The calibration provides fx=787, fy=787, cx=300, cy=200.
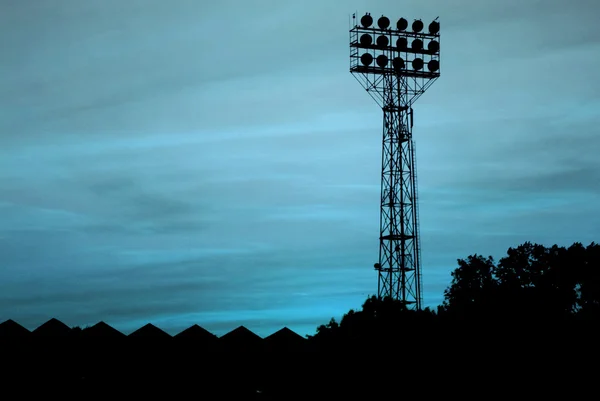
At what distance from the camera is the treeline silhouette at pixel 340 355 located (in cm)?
5128

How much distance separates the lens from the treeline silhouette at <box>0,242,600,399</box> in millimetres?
51281

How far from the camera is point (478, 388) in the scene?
5038cm

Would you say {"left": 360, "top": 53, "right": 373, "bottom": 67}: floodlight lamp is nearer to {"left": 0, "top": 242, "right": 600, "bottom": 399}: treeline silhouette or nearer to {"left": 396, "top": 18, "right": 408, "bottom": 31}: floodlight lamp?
{"left": 396, "top": 18, "right": 408, "bottom": 31}: floodlight lamp

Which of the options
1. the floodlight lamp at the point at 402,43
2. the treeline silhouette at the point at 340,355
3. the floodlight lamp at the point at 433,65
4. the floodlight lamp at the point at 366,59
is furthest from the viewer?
the floodlight lamp at the point at 433,65

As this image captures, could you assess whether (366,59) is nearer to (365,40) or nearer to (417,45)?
(365,40)

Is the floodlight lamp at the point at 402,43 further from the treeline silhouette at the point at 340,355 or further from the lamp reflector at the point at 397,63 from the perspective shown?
the treeline silhouette at the point at 340,355

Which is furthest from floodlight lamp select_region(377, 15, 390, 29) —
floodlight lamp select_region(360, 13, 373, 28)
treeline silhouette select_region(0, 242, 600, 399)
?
treeline silhouette select_region(0, 242, 600, 399)

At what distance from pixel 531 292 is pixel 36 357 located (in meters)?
39.0

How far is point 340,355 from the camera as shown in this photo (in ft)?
179

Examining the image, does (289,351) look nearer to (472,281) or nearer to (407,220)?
(407,220)

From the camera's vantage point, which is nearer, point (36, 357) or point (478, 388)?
point (478, 388)

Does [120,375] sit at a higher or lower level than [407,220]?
lower

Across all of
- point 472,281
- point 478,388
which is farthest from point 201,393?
point 472,281

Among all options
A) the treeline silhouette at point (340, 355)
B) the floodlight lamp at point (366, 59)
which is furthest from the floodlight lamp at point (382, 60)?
the treeline silhouette at point (340, 355)
